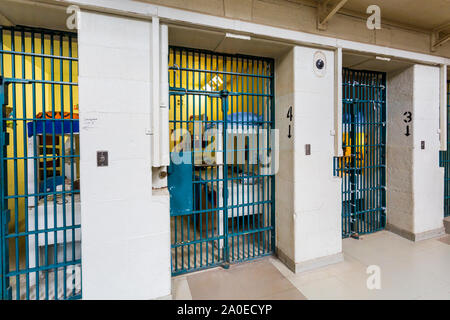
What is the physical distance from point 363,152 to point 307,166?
1739mm

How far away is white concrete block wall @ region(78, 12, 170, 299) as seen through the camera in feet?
6.75

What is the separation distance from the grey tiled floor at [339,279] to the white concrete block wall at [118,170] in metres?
0.63

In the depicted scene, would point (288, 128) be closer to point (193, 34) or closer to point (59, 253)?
point (193, 34)

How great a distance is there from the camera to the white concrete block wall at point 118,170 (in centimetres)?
206

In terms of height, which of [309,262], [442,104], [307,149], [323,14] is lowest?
[309,262]

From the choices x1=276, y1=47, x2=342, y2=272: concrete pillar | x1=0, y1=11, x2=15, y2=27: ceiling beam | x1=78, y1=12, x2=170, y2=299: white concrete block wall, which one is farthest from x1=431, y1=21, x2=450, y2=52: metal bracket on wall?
x1=0, y1=11, x2=15, y2=27: ceiling beam

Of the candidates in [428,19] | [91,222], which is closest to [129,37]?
[91,222]

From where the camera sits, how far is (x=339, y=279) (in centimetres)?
266

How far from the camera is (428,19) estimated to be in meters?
3.21

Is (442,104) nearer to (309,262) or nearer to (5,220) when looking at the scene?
(309,262)

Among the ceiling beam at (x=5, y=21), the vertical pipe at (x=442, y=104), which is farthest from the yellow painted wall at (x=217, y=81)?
the vertical pipe at (x=442, y=104)
